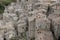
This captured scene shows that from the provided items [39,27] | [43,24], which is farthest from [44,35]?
[43,24]

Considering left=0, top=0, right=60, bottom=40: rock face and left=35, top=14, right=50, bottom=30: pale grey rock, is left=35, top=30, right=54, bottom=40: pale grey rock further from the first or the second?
left=35, top=14, right=50, bottom=30: pale grey rock

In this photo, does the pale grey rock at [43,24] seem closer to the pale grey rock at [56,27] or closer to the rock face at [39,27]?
the rock face at [39,27]

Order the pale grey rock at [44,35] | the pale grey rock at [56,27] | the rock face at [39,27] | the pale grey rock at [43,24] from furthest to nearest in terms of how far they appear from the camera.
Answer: the pale grey rock at [43,24] → the rock face at [39,27] → the pale grey rock at [56,27] → the pale grey rock at [44,35]

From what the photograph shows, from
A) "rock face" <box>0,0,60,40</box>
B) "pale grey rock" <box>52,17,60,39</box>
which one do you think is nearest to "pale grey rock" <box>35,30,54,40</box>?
"rock face" <box>0,0,60,40</box>

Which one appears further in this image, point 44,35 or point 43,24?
point 43,24

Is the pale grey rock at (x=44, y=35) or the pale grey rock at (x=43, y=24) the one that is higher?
the pale grey rock at (x=43, y=24)

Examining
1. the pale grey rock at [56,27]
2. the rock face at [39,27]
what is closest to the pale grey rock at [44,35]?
the rock face at [39,27]

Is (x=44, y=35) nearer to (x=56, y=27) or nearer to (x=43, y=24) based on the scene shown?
(x=56, y=27)

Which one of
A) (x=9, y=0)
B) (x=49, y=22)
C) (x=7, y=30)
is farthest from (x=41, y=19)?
(x=9, y=0)

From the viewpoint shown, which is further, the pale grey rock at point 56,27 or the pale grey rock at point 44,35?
the pale grey rock at point 56,27

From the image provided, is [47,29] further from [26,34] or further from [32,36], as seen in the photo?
[26,34]

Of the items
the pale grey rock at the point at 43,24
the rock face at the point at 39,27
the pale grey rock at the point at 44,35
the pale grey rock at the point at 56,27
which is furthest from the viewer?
the pale grey rock at the point at 43,24
